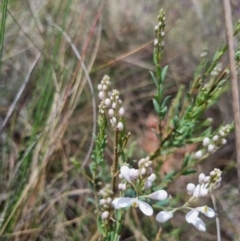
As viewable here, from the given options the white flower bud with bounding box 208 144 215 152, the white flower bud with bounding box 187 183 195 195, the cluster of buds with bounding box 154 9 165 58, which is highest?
the cluster of buds with bounding box 154 9 165 58

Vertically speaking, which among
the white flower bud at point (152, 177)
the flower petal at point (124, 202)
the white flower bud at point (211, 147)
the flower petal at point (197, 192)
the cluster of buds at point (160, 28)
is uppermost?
the cluster of buds at point (160, 28)

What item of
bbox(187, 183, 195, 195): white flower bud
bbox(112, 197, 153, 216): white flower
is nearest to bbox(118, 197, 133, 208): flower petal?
bbox(112, 197, 153, 216): white flower

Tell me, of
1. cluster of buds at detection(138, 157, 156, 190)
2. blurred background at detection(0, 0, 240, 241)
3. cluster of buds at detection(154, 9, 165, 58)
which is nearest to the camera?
cluster of buds at detection(138, 157, 156, 190)

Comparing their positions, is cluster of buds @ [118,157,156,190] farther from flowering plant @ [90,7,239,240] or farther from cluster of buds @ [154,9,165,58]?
cluster of buds @ [154,9,165,58]

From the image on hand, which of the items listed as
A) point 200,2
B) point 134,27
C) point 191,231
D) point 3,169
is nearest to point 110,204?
point 3,169

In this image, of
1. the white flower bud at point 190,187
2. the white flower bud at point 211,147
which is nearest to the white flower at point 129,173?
the white flower bud at point 190,187

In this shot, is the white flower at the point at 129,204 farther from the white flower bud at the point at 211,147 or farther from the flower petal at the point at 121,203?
the white flower bud at the point at 211,147

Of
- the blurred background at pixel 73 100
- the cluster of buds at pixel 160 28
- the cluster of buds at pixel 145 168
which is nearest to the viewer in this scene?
the cluster of buds at pixel 145 168

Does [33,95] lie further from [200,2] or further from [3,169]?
[200,2]

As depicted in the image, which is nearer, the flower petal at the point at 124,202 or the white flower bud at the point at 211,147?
the flower petal at the point at 124,202

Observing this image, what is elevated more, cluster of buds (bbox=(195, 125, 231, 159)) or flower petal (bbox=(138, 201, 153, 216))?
cluster of buds (bbox=(195, 125, 231, 159))
